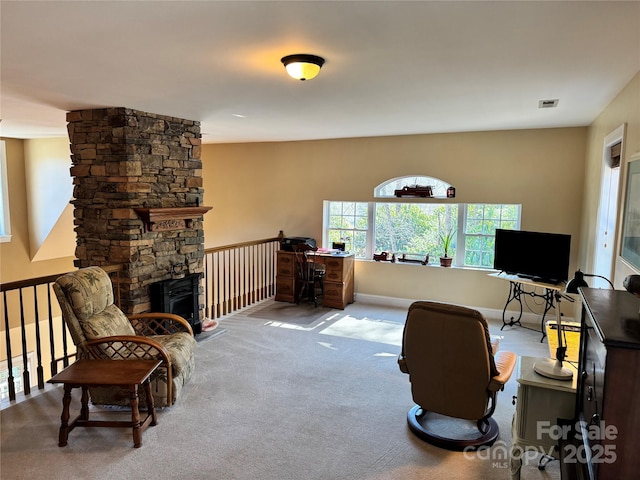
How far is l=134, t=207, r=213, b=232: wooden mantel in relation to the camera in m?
4.39

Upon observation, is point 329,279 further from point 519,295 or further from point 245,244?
point 519,295

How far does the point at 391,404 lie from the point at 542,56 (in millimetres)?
2753

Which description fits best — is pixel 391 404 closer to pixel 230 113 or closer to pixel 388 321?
pixel 388 321

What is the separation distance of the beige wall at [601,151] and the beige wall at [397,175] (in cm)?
38

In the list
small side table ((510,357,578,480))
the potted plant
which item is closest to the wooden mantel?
the potted plant

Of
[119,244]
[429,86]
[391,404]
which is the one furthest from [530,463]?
[119,244]

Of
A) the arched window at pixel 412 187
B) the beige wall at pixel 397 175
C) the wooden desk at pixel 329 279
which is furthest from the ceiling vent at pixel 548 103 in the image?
the wooden desk at pixel 329 279

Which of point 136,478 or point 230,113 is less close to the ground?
point 230,113

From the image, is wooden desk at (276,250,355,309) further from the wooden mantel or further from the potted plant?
the wooden mantel

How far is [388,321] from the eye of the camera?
5.72 metres

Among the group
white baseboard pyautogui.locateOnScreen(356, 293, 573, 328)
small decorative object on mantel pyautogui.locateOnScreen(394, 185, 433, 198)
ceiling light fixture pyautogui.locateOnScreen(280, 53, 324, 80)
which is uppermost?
ceiling light fixture pyautogui.locateOnScreen(280, 53, 324, 80)

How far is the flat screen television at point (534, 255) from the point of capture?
4.83 meters

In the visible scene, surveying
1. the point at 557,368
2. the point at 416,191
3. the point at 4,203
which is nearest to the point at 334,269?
the point at 416,191

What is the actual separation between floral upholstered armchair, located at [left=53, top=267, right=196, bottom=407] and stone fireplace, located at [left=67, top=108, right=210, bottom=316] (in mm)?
998
